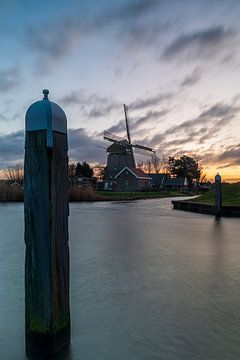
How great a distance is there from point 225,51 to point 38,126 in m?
10.4

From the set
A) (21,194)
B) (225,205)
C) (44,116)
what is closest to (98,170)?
(21,194)

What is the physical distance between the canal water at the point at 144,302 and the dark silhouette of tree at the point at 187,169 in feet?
198

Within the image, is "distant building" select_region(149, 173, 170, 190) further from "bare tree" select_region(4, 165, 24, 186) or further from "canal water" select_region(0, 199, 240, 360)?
"canal water" select_region(0, 199, 240, 360)

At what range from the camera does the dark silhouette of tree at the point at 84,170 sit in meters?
56.8

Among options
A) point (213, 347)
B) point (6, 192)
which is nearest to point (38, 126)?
point (213, 347)

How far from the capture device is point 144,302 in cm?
306

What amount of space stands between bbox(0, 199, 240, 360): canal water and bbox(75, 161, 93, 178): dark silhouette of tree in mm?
51073

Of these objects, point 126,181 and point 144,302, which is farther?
point 126,181

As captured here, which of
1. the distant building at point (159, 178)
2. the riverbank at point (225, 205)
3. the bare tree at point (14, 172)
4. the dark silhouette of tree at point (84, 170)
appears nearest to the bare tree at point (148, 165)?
the distant building at point (159, 178)

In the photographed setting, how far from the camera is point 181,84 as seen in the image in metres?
16.1

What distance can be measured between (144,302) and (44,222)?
1554mm

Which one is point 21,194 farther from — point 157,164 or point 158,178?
point 157,164

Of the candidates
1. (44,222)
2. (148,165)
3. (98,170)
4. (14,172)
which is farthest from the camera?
(148,165)

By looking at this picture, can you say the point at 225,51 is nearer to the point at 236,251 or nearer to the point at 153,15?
the point at 153,15
